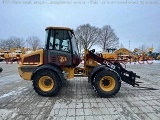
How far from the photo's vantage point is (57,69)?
315 inches

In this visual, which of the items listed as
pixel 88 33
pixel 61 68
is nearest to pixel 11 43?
pixel 88 33

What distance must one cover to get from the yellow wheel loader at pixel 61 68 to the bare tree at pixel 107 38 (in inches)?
2141

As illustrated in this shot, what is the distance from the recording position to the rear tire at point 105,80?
7688 millimetres

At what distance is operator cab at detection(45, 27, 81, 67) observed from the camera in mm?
8156

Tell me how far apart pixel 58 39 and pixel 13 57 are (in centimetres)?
2987

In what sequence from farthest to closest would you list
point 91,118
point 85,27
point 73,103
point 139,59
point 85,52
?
1. point 85,27
2. point 139,59
3. point 85,52
4. point 73,103
5. point 91,118

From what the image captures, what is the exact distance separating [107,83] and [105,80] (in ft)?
0.46

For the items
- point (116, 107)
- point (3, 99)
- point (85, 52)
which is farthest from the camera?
point (85, 52)

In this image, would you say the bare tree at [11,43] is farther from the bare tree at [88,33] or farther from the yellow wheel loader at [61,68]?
the yellow wheel loader at [61,68]

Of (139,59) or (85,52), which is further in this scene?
(139,59)

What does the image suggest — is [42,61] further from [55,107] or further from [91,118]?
[91,118]

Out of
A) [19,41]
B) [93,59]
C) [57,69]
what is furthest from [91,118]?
[19,41]

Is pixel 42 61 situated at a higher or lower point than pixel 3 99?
higher

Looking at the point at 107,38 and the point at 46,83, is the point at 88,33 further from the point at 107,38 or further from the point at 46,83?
the point at 46,83
